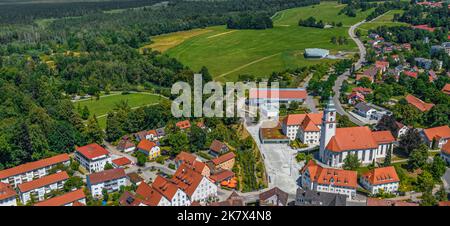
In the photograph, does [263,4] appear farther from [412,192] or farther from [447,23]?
[412,192]

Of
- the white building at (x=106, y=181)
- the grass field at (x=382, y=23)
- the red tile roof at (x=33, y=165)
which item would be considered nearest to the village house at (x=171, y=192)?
the white building at (x=106, y=181)

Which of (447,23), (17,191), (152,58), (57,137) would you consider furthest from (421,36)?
(17,191)

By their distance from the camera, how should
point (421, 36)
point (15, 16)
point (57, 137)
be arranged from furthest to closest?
point (15, 16) < point (421, 36) < point (57, 137)

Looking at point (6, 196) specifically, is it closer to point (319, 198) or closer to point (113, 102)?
point (319, 198)

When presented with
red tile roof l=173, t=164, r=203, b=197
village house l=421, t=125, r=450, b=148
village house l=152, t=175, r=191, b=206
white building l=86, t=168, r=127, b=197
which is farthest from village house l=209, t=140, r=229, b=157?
village house l=421, t=125, r=450, b=148

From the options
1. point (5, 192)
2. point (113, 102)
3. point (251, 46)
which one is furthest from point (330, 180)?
point (251, 46)

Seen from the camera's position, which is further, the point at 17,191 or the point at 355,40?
the point at 355,40
